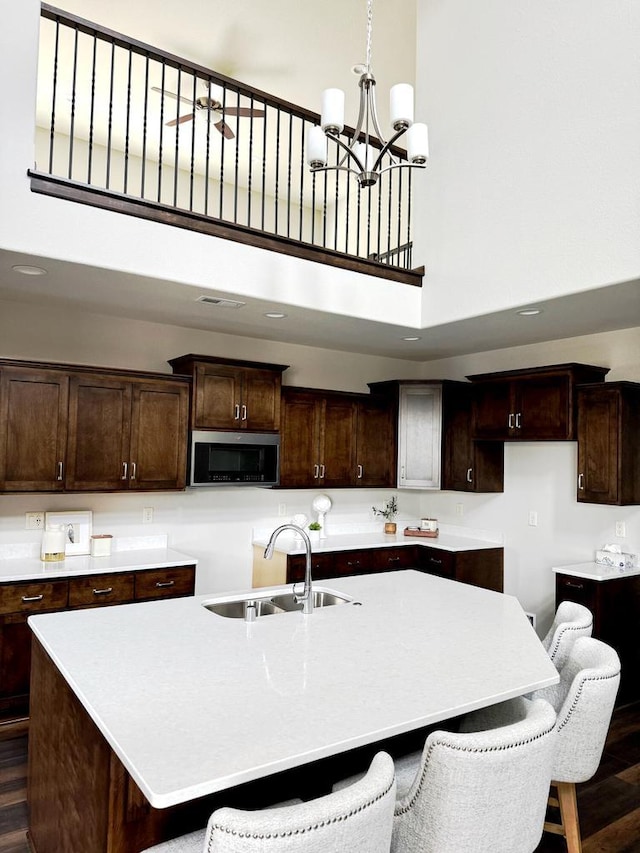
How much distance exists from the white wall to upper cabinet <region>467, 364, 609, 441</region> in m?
0.97

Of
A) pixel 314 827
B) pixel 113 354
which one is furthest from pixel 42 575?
pixel 314 827

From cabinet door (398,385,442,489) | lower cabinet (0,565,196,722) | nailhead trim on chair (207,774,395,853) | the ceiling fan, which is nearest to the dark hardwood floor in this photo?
lower cabinet (0,565,196,722)

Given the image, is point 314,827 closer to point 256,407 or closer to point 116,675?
point 116,675

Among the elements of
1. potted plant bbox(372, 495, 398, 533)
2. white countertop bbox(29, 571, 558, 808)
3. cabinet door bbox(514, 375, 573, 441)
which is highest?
cabinet door bbox(514, 375, 573, 441)

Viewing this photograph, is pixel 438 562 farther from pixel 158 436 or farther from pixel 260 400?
pixel 158 436

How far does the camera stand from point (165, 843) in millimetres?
1543

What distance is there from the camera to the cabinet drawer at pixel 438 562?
498 cm

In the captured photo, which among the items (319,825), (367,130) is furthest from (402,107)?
(319,825)

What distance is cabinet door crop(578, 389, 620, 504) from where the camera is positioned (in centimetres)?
412

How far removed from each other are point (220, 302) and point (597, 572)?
3054 millimetres

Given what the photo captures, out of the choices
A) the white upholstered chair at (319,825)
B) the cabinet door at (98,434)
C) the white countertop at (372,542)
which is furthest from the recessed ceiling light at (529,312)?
the white upholstered chair at (319,825)

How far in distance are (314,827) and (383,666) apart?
87cm

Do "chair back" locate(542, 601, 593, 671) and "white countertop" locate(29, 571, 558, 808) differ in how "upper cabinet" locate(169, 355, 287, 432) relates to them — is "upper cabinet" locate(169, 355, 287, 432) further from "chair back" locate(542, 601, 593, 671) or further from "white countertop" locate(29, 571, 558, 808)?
Result: "chair back" locate(542, 601, 593, 671)

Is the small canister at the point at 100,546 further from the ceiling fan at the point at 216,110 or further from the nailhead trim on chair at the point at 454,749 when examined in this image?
the nailhead trim on chair at the point at 454,749
